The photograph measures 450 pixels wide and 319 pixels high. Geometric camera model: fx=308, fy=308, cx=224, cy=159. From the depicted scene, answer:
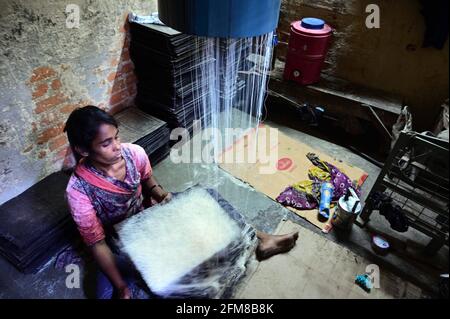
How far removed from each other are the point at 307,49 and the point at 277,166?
1287 millimetres

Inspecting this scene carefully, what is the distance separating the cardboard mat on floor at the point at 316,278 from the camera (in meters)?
1.64

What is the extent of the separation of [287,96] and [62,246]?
272cm

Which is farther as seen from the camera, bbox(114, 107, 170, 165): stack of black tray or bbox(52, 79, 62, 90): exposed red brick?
bbox(114, 107, 170, 165): stack of black tray

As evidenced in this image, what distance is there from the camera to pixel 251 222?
2605 millimetres

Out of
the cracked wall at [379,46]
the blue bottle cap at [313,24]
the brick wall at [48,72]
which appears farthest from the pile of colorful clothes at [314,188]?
the brick wall at [48,72]

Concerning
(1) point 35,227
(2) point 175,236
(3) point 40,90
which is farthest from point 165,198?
(3) point 40,90

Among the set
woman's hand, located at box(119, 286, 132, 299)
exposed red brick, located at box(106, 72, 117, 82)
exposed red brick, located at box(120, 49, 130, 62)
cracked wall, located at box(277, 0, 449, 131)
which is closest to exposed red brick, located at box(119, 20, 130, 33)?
exposed red brick, located at box(120, 49, 130, 62)

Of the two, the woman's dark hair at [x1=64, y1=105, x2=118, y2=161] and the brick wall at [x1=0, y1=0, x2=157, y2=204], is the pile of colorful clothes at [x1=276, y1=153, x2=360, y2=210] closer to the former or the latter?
the woman's dark hair at [x1=64, y1=105, x2=118, y2=161]

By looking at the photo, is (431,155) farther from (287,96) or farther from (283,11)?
(283,11)

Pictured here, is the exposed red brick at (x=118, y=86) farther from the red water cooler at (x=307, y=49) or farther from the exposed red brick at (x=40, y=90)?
the red water cooler at (x=307, y=49)

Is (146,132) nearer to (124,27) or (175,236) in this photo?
(124,27)

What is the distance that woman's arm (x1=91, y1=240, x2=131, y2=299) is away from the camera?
179 centimetres

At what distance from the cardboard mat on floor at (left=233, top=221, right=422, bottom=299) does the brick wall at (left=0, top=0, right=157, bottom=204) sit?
6.29ft

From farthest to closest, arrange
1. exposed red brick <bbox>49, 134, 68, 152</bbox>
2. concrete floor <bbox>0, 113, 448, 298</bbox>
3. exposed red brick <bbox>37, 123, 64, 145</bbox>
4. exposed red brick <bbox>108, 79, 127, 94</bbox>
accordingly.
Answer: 1. exposed red brick <bbox>108, 79, 127, 94</bbox>
2. exposed red brick <bbox>49, 134, 68, 152</bbox>
3. exposed red brick <bbox>37, 123, 64, 145</bbox>
4. concrete floor <bbox>0, 113, 448, 298</bbox>
